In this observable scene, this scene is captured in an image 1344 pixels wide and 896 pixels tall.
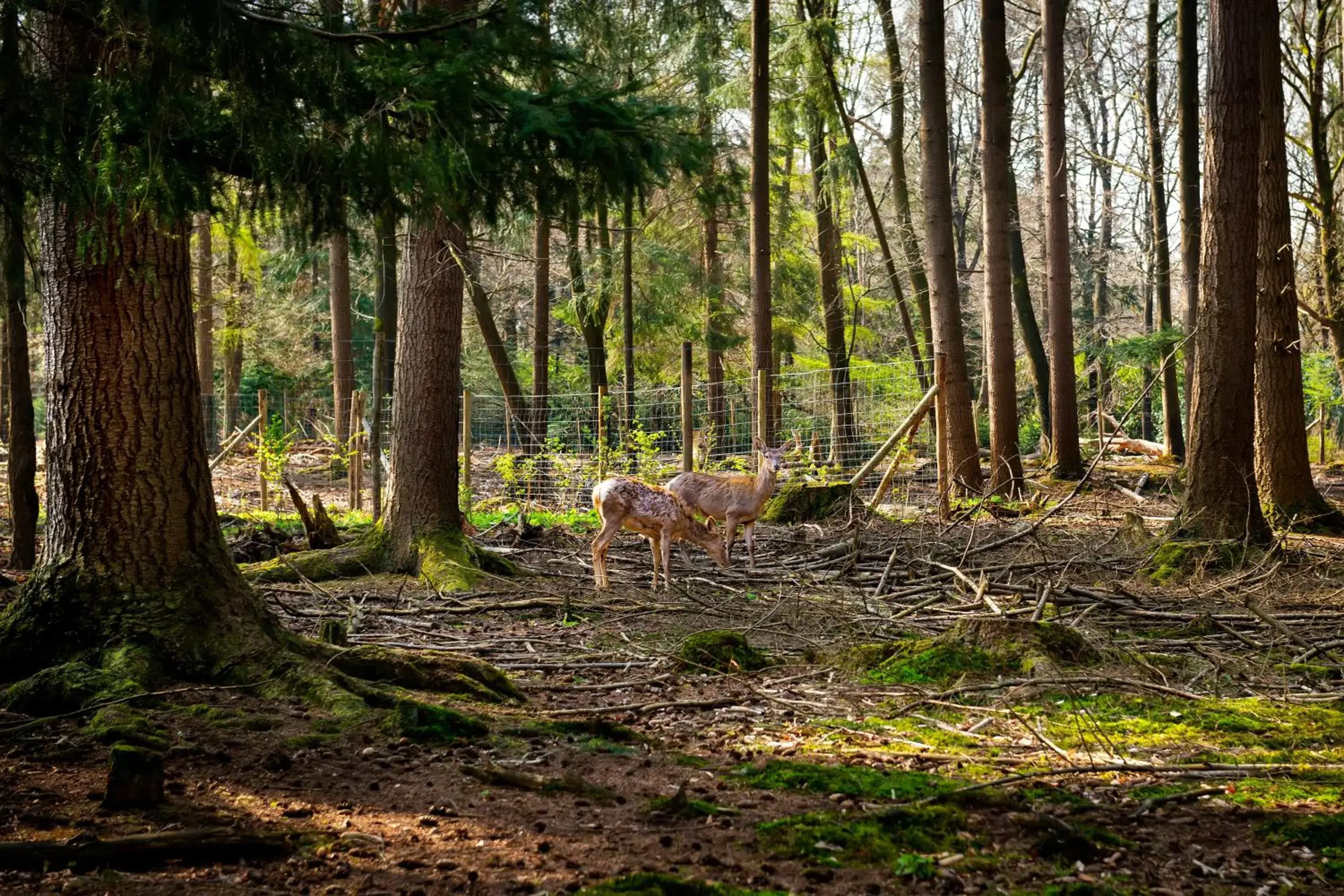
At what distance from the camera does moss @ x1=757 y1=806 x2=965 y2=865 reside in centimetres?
356

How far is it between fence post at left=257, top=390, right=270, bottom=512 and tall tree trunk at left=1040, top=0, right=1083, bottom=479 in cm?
1204

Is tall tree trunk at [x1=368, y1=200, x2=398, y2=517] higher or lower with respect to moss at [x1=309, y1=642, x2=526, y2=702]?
higher

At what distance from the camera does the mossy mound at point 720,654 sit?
638 centimetres

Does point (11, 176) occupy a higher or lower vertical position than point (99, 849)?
higher

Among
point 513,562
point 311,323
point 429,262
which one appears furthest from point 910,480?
point 311,323

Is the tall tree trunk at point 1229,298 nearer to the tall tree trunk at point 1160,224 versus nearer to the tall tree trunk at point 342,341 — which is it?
the tall tree trunk at point 1160,224

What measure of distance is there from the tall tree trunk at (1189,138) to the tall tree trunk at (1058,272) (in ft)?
6.18

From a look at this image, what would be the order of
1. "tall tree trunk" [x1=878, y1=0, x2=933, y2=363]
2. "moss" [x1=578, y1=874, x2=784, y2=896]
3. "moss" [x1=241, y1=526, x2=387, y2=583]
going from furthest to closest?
"tall tree trunk" [x1=878, y1=0, x2=933, y2=363] < "moss" [x1=241, y1=526, x2=387, y2=583] < "moss" [x1=578, y1=874, x2=784, y2=896]

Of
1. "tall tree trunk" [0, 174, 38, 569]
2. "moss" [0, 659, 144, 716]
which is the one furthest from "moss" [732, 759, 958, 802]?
"tall tree trunk" [0, 174, 38, 569]

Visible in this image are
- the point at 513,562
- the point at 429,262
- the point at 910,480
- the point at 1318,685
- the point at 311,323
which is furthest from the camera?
the point at 311,323

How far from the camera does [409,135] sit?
4.53 meters

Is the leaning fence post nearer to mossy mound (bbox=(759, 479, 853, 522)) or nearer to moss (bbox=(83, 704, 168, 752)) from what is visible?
mossy mound (bbox=(759, 479, 853, 522))

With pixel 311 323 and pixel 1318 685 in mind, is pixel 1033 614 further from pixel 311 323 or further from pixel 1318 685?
pixel 311 323

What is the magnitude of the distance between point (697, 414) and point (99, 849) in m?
13.2
